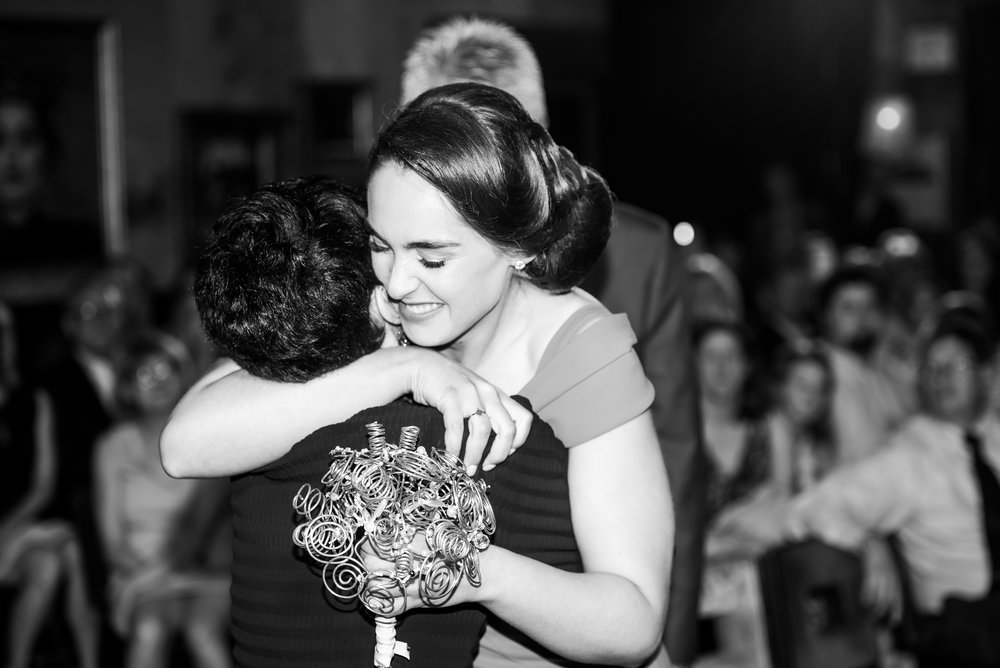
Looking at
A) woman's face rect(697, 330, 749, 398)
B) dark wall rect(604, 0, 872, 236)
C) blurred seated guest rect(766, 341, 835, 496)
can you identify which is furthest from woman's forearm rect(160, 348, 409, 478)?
dark wall rect(604, 0, 872, 236)

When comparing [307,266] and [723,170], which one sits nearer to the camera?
[307,266]

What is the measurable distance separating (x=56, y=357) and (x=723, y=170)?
7414 mm

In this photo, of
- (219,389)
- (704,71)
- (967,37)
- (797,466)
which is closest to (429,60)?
(219,389)

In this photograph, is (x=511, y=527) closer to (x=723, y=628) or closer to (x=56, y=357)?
A: (x=723, y=628)

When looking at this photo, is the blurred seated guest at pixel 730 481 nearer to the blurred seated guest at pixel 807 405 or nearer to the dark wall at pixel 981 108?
the blurred seated guest at pixel 807 405

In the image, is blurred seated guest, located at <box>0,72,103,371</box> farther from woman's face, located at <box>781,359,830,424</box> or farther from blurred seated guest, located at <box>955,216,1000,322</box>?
blurred seated guest, located at <box>955,216,1000,322</box>

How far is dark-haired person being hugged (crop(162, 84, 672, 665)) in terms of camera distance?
1.25 metres

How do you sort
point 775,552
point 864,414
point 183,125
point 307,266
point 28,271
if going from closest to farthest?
1. point 307,266
2. point 775,552
3. point 864,414
4. point 28,271
5. point 183,125

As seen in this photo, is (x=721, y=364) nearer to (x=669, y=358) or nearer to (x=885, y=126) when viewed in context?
(x=669, y=358)

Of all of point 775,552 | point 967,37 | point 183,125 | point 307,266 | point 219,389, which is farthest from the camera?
point 967,37

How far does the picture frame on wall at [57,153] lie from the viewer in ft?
21.3

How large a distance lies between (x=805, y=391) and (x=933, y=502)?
110 cm

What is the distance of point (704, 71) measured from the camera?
1079 cm

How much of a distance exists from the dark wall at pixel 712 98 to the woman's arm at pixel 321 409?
950cm
